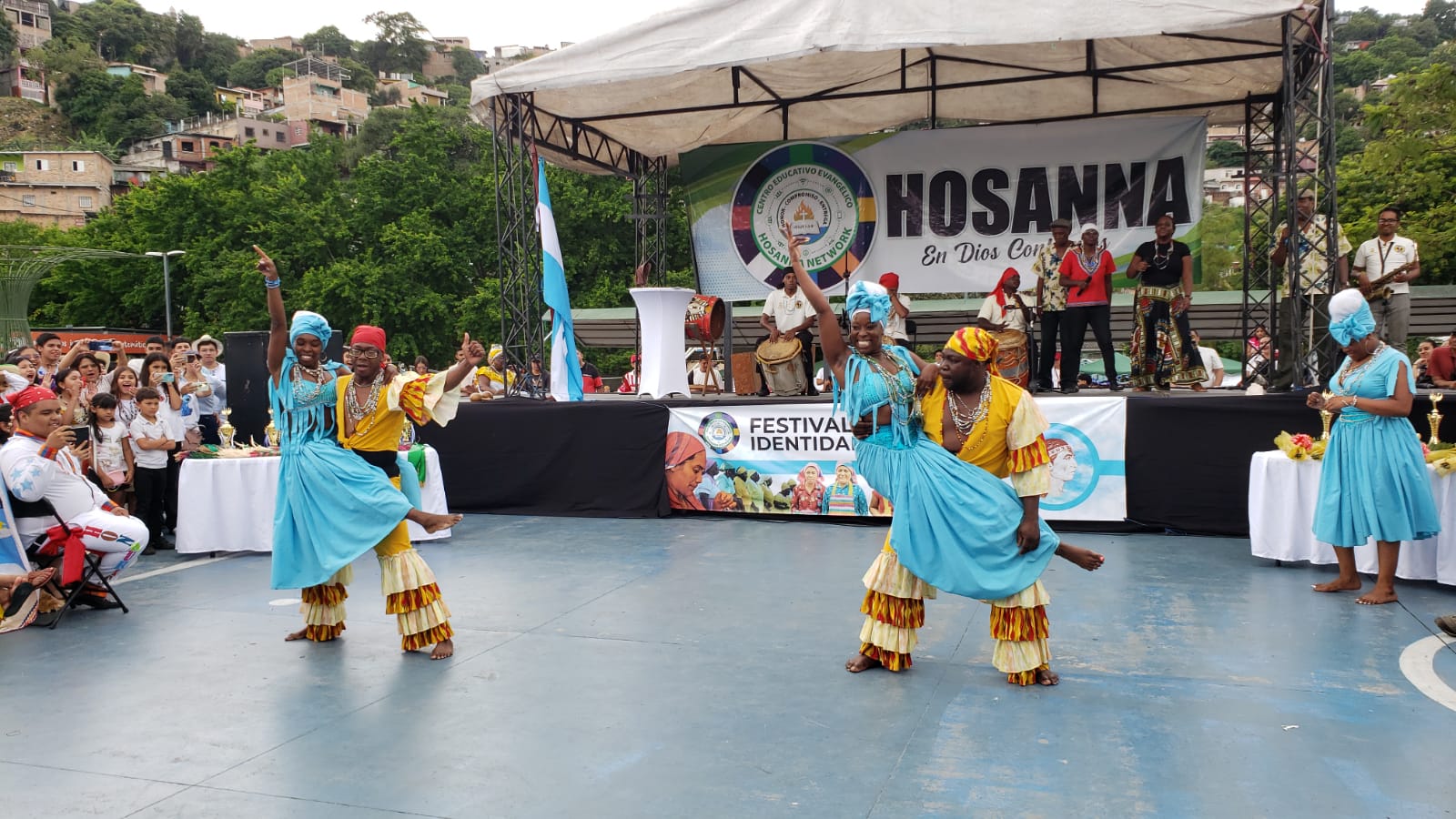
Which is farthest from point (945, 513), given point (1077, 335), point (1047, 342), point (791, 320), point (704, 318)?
point (704, 318)

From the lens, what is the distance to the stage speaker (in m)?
10.3

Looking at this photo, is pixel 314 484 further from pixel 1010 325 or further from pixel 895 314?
pixel 1010 325

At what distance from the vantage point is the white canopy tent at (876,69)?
346 inches

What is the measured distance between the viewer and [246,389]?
409 inches

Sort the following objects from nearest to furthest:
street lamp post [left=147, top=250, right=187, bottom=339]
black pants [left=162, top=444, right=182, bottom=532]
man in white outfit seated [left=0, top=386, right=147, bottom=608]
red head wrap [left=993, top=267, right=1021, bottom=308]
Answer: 1. man in white outfit seated [left=0, top=386, right=147, bottom=608]
2. black pants [left=162, top=444, right=182, bottom=532]
3. red head wrap [left=993, top=267, right=1021, bottom=308]
4. street lamp post [left=147, top=250, right=187, bottom=339]

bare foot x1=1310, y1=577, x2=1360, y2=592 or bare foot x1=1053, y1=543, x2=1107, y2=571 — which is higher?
bare foot x1=1053, y1=543, x2=1107, y2=571

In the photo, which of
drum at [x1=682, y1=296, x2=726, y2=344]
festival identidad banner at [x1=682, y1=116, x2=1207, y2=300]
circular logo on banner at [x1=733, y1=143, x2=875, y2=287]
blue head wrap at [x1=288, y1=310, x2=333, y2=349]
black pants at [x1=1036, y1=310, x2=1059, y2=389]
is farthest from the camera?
circular logo on banner at [x1=733, y1=143, x2=875, y2=287]

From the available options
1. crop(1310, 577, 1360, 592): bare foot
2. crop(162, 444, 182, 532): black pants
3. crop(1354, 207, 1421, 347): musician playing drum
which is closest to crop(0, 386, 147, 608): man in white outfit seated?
crop(162, 444, 182, 532): black pants

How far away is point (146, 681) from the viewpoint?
509 centimetres

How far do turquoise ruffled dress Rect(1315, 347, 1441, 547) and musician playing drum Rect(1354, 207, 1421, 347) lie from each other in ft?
13.2

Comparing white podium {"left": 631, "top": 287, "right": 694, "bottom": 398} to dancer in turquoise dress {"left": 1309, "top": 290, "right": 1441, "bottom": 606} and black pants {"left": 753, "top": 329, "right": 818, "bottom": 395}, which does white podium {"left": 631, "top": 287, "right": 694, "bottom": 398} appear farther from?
dancer in turquoise dress {"left": 1309, "top": 290, "right": 1441, "bottom": 606}

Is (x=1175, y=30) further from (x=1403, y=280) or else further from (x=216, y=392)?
(x=216, y=392)

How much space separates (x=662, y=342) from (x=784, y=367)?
1.34 meters

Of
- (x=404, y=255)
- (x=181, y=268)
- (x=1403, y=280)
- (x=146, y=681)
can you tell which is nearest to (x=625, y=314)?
(x=404, y=255)
